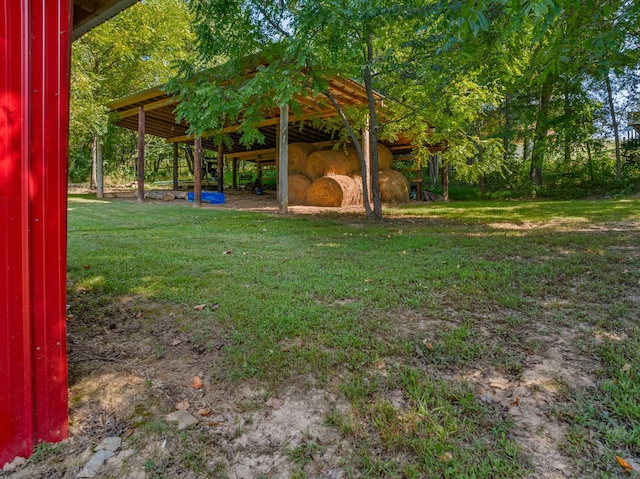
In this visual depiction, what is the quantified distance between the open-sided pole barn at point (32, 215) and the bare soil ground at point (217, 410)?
24 cm

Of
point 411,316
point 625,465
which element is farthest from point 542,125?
point 625,465

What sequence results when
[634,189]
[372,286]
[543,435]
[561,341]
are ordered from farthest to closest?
[634,189], [372,286], [561,341], [543,435]

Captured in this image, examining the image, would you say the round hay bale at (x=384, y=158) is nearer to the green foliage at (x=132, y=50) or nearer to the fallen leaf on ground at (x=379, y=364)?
the green foliage at (x=132, y=50)

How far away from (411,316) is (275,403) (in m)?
1.25

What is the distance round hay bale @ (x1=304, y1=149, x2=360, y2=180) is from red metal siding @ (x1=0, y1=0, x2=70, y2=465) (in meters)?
11.4

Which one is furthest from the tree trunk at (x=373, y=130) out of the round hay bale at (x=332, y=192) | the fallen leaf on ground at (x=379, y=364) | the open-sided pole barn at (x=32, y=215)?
the open-sided pole barn at (x=32, y=215)

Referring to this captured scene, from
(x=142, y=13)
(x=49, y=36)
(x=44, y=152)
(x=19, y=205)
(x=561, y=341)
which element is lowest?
(x=561, y=341)

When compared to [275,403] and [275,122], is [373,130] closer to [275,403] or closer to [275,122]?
[275,122]

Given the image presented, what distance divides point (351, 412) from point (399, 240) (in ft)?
13.4

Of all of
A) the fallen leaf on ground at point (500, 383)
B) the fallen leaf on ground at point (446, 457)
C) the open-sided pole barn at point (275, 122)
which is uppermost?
the open-sided pole barn at point (275, 122)

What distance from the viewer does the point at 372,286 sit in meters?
3.30

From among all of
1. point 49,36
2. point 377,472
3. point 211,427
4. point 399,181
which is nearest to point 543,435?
point 377,472

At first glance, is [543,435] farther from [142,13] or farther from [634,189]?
[142,13]

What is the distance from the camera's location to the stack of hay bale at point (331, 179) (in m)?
11.6
